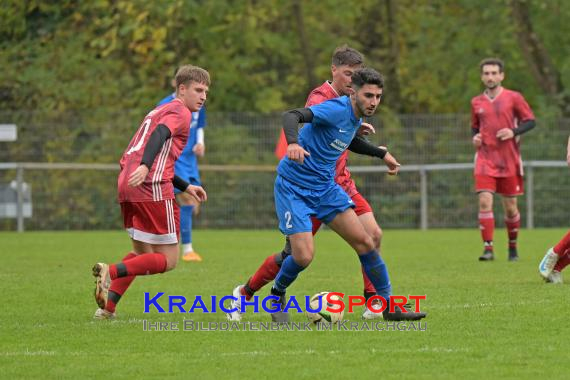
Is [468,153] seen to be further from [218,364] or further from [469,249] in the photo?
[218,364]

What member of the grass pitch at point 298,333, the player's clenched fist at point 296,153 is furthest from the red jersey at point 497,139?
the player's clenched fist at point 296,153

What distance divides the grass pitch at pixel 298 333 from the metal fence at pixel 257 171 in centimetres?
847

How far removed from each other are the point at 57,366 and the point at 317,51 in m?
22.3

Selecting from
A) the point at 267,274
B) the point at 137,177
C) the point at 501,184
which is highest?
the point at 137,177

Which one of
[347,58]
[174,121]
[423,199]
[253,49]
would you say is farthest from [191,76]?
[253,49]

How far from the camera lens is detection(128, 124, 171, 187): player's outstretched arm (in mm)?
7879

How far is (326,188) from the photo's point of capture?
829 centimetres

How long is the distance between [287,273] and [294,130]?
111 cm

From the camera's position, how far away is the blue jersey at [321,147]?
8.17m

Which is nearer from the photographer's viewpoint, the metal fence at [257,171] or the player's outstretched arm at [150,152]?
the player's outstretched arm at [150,152]

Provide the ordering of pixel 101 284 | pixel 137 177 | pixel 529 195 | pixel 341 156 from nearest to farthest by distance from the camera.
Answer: pixel 137 177, pixel 101 284, pixel 341 156, pixel 529 195

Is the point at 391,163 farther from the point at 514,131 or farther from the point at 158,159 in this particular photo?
the point at 514,131

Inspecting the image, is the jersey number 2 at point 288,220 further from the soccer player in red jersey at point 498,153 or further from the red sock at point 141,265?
the soccer player in red jersey at point 498,153

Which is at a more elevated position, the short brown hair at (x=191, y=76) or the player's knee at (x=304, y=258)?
the short brown hair at (x=191, y=76)
